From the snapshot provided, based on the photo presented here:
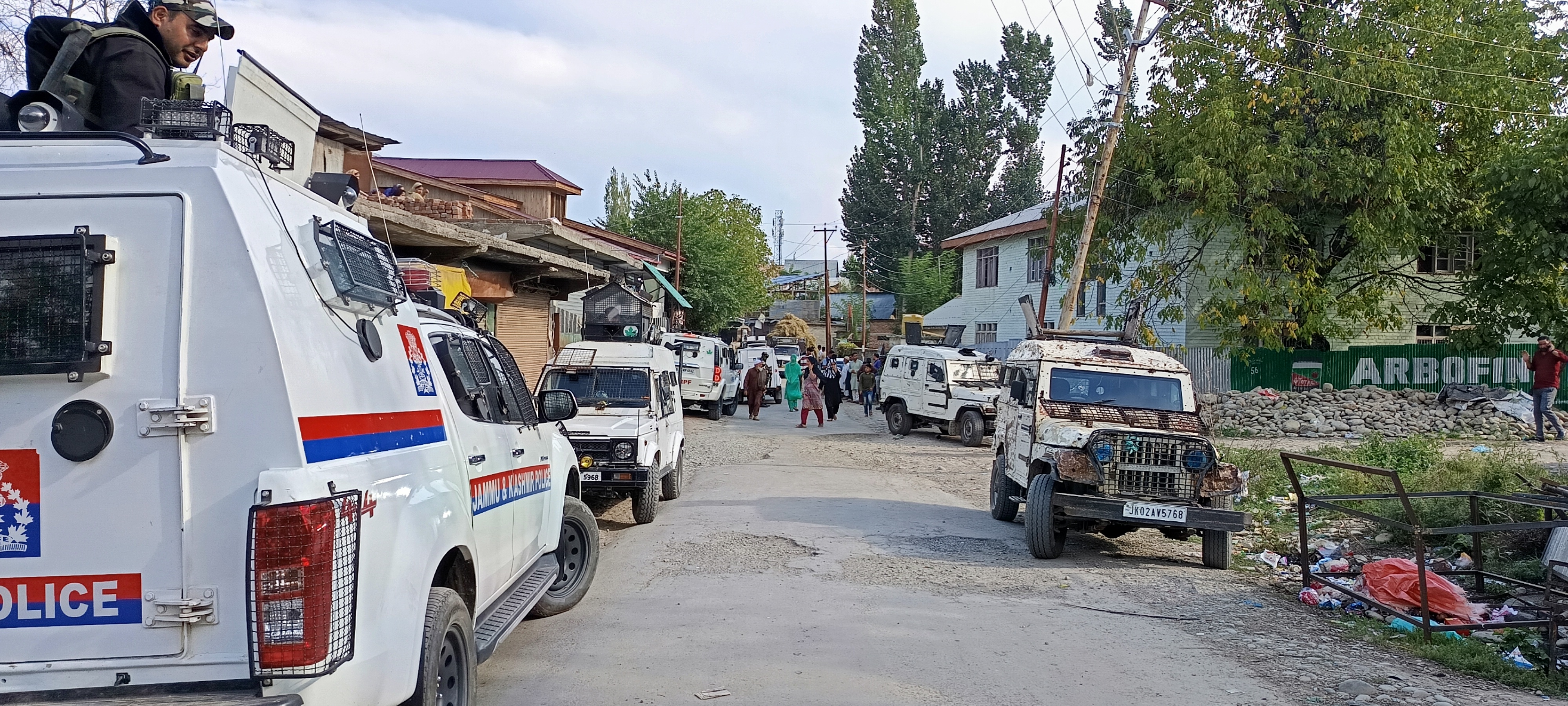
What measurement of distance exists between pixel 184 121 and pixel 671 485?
32.1 ft

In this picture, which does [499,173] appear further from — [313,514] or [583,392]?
[313,514]

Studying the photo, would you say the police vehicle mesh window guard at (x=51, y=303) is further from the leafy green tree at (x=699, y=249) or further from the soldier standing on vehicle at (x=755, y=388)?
the leafy green tree at (x=699, y=249)

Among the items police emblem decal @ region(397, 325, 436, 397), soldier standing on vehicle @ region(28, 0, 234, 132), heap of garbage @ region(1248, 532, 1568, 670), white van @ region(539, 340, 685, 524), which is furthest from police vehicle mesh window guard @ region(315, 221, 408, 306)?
heap of garbage @ region(1248, 532, 1568, 670)

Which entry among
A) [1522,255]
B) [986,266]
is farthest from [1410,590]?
[986,266]

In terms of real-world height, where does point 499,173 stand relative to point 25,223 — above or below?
above

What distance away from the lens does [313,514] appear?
3199 mm

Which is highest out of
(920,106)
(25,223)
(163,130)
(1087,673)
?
(920,106)

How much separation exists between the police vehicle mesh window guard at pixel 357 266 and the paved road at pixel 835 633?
2.35 metres

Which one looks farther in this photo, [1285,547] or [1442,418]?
[1442,418]

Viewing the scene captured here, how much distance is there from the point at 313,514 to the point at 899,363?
21428 millimetres

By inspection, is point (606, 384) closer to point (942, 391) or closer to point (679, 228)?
point (942, 391)

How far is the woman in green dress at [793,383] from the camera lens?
27.7 meters

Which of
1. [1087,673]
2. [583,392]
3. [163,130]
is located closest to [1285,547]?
[1087,673]

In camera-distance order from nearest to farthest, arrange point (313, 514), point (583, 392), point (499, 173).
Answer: point (313, 514), point (583, 392), point (499, 173)
